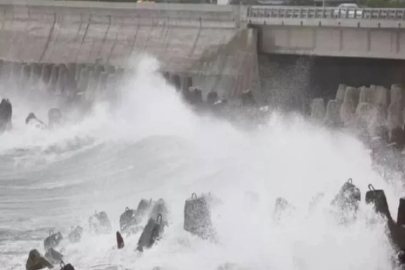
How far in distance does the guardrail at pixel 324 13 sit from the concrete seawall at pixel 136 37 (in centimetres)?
92

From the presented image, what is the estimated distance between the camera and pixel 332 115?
30.2m

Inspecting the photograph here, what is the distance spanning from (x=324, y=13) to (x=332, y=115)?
5668 millimetres

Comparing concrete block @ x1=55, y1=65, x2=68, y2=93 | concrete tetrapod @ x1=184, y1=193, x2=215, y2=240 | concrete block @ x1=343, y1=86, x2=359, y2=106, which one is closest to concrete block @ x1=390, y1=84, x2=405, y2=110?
concrete block @ x1=343, y1=86, x2=359, y2=106

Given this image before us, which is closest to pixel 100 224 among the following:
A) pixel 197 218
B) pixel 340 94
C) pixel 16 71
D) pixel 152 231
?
pixel 152 231

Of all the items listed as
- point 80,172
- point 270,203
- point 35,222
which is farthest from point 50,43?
point 270,203

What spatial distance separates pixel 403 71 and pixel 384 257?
17047 millimetres

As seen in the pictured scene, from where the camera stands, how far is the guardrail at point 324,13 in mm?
32469

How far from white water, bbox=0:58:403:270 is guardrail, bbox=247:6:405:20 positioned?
438 cm

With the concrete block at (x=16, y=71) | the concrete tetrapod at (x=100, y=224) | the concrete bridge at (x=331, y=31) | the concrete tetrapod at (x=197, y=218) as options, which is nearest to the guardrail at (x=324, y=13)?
the concrete bridge at (x=331, y=31)

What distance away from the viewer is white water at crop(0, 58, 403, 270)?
17875mm

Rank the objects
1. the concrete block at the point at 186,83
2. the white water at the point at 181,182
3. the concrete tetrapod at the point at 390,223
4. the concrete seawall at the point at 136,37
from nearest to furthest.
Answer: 1. the concrete tetrapod at the point at 390,223
2. the white water at the point at 181,182
3. the concrete seawall at the point at 136,37
4. the concrete block at the point at 186,83

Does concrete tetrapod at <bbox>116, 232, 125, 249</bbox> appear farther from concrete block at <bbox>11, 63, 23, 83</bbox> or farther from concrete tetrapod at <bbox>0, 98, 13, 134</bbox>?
concrete block at <bbox>11, 63, 23, 83</bbox>

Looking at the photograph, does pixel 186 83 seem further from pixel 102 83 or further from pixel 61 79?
pixel 61 79

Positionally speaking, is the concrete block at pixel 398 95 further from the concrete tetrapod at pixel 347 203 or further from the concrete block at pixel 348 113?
the concrete tetrapod at pixel 347 203
